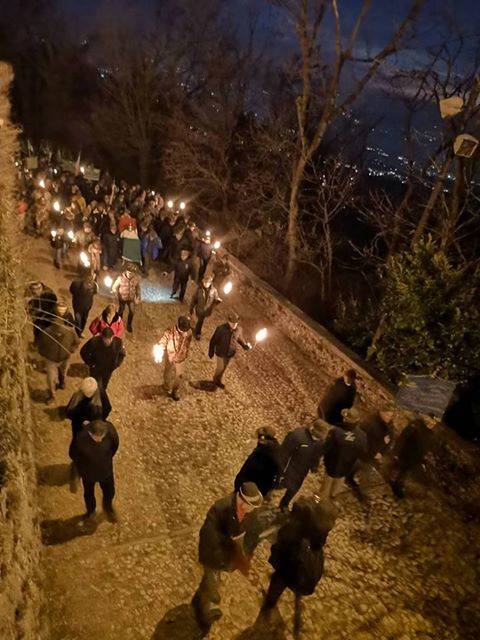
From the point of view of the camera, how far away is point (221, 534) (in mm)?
4406

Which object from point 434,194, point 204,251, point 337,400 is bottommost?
point 204,251

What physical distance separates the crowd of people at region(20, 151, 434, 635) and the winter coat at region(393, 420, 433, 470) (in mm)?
16

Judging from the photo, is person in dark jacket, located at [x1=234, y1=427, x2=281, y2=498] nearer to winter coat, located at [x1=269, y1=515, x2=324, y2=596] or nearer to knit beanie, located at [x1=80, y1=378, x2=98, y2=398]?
winter coat, located at [x1=269, y1=515, x2=324, y2=596]

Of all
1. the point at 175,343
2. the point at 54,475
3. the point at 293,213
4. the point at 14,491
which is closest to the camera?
the point at 14,491

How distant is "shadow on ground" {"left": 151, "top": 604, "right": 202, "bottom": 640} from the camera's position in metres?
4.80

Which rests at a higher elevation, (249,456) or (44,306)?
(44,306)

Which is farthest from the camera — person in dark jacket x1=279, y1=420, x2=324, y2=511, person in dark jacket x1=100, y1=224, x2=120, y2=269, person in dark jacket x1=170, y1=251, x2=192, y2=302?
person in dark jacket x1=100, y1=224, x2=120, y2=269

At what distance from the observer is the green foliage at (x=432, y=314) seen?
8.85 metres

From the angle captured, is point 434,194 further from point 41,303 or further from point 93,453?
point 93,453

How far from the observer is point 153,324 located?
11344mm

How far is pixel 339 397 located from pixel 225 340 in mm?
2327

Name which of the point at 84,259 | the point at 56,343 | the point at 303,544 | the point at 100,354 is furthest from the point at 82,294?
the point at 303,544

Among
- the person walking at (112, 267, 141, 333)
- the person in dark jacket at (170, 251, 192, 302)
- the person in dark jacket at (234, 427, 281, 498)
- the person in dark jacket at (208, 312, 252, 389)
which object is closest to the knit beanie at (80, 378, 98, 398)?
the person in dark jacket at (234, 427, 281, 498)

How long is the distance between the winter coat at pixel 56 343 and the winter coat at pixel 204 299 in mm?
3589
